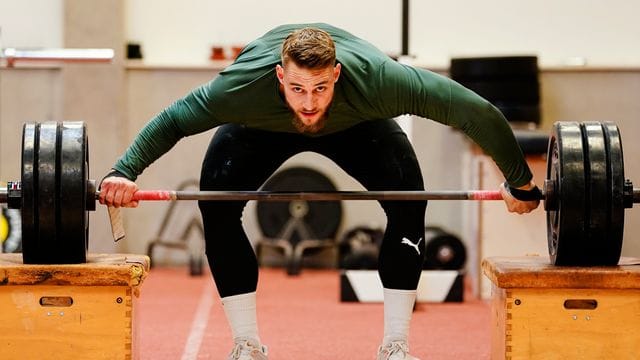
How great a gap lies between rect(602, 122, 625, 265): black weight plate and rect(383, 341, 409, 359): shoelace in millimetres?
634

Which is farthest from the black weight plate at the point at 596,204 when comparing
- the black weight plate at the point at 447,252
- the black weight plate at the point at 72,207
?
the black weight plate at the point at 447,252

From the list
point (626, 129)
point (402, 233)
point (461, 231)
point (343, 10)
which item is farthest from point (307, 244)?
point (402, 233)

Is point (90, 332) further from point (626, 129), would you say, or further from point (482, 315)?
point (626, 129)

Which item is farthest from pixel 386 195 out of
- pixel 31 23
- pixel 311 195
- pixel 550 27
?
pixel 31 23

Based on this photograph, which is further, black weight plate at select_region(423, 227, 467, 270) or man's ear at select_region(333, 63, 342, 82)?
black weight plate at select_region(423, 227, 467, 270)

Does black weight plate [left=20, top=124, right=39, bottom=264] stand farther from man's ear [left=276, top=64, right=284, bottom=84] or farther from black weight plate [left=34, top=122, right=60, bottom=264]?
man's ear [left=276, top=64, right=284, bottom=84]

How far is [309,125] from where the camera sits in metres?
2.82

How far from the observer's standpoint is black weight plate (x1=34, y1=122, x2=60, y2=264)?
279 centimetres

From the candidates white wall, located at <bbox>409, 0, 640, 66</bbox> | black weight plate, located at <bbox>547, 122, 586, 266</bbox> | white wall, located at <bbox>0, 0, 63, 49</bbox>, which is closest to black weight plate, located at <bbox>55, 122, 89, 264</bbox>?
black weight plate, located at <bbox>547, 122, 586, 266</bbox>

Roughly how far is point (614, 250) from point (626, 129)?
3.56 meters

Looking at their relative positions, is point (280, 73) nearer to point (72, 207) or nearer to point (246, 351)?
point (72, 207)

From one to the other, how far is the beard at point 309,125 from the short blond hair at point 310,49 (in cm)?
18

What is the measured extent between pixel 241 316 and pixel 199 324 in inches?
54.0

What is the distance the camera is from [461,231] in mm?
6344
